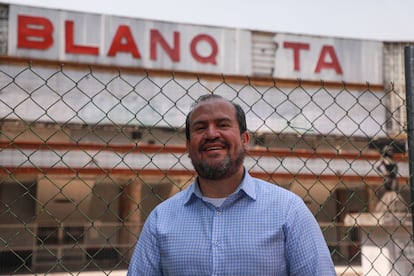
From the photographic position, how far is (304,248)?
1.79 meters

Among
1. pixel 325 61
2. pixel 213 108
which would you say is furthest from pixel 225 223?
pixel 325 61

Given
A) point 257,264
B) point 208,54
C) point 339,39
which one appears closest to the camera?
point 257,264

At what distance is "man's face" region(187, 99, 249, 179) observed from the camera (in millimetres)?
1935

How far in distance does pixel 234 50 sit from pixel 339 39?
6218mm

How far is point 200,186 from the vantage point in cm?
203

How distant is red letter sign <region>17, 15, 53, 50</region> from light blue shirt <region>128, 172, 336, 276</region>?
21.4 m

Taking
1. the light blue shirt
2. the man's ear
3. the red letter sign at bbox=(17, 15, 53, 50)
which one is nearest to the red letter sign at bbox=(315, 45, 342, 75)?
the red letter sign at bbox=(17, 15, 53, 50)

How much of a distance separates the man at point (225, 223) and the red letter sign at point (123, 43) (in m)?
20.8

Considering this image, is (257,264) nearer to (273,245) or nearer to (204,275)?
(273,245)

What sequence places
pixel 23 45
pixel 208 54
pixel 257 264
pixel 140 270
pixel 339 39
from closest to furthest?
pixel 257 264, pixel 140 270, pixel 23 45, pixel 208 54, pixel 339 39

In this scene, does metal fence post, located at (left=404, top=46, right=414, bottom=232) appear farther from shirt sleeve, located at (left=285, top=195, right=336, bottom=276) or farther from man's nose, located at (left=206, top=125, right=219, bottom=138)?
man's nose, located at (left=206, top=125, right=219, bottom=138)

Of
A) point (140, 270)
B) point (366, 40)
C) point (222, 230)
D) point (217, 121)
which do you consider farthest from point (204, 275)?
point (366, 40)

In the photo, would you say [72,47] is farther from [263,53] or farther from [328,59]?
[328,59]

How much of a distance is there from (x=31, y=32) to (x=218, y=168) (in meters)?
21.4
